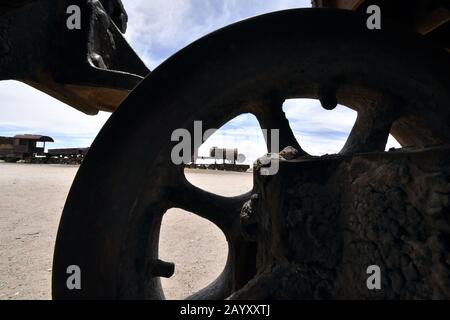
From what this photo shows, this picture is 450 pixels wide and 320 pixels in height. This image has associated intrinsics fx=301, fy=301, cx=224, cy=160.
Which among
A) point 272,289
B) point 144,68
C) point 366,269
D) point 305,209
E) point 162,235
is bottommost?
point 162,235

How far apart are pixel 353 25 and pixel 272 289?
3.03 ft

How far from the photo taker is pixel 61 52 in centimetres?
122

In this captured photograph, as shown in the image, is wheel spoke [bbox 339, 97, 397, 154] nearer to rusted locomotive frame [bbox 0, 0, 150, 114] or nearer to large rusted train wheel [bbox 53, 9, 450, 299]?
large rusted train wheel [bbox 53, 9, 450, 299]

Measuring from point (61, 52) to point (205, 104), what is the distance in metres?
0.66

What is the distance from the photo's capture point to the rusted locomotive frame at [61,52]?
1.07m

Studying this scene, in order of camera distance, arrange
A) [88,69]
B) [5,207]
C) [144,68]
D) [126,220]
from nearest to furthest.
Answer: [126,220], [88,69], [144,68], [5,207]

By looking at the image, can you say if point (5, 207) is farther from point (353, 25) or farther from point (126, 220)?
point (353, 25)

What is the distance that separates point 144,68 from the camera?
1569 millimetres

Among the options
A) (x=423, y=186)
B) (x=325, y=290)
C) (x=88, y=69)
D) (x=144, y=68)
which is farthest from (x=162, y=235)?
(x=423, y=186)

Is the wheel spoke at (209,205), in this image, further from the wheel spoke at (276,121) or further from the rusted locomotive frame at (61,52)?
the rusted locomotive frame at (61,52)

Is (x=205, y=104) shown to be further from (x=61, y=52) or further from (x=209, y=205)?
(x=61, y=52)

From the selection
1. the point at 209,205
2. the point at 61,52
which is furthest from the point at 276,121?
the point at 61,52

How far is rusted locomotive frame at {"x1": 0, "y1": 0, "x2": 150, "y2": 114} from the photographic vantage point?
1.07 meters

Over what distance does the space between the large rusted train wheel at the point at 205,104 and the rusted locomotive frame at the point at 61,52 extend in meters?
0.31
